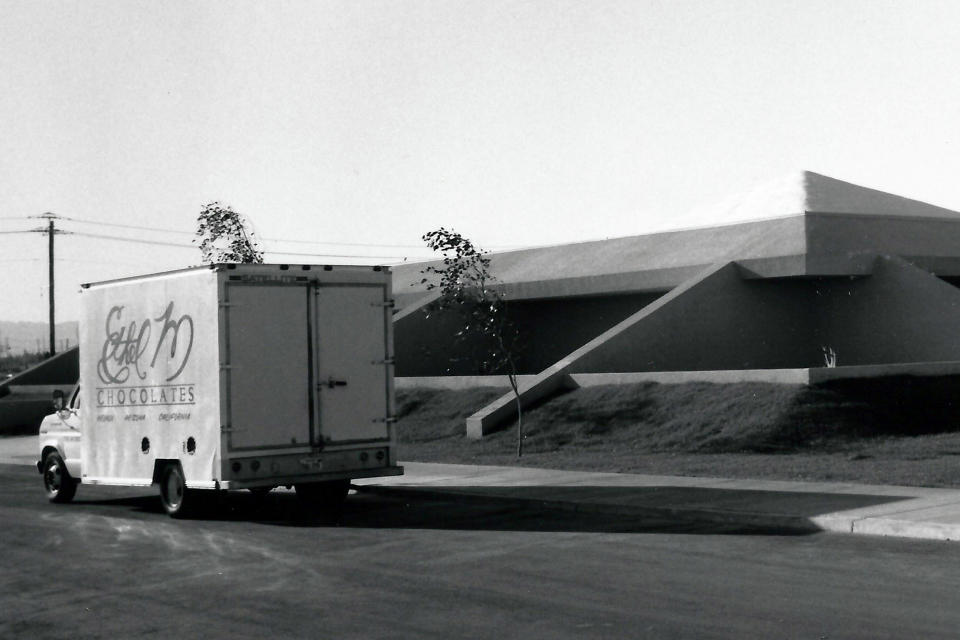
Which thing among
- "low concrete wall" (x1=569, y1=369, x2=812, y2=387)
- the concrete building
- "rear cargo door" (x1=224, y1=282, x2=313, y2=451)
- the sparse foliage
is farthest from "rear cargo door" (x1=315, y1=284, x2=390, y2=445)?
the sparse foliage

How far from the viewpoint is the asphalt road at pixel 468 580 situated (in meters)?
8.81

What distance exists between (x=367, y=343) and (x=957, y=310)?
1768 cm

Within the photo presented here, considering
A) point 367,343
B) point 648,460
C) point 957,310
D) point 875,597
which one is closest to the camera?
point 875,597

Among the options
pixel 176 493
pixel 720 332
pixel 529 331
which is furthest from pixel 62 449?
pixel 529 331

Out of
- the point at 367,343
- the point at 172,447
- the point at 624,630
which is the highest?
the point at 367,343

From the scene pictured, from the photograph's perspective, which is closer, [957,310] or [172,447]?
[172,447]

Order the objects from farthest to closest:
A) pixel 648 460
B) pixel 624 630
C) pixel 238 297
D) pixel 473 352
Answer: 1. pixel 473 352
2. pixel 648 460
3. pixel 238 297
4. pixel 624 630

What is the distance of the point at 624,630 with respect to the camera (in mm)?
8484

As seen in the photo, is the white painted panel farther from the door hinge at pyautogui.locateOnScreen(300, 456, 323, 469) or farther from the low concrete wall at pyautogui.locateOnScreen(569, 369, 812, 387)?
the low concrete wall at pyautogui.locateOnScreen(569, 369, 812, 387)

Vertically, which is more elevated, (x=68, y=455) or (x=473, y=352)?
(x=473, y=352)

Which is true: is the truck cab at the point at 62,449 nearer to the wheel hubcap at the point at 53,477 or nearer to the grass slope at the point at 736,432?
the wheel hubcap at the point at 53,477

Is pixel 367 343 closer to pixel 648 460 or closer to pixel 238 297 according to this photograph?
pixel 238 297

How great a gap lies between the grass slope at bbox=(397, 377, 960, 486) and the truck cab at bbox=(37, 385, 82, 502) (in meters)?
6.95

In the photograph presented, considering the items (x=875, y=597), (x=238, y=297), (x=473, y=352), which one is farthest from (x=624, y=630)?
(x=473, y=352)
